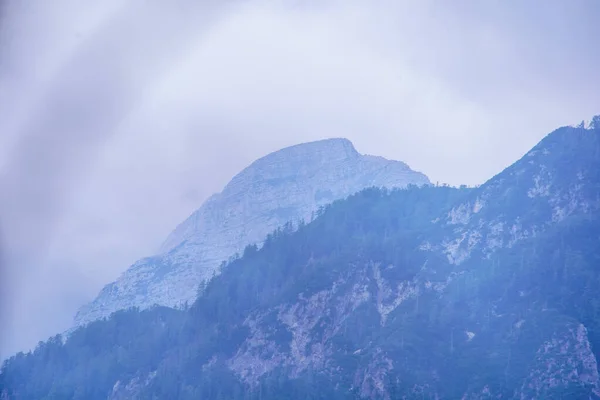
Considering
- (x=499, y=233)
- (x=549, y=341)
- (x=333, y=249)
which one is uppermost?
(x=333, y=249)

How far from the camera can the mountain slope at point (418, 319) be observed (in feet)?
445

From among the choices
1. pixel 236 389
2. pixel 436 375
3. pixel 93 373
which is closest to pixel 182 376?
pixel 236 389

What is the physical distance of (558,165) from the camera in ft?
575

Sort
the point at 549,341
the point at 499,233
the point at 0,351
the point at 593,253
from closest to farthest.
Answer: the point at 0,351
the point at 549,341
the point at 593,253
the point at 499,233

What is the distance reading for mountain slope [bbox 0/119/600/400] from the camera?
5340 inches

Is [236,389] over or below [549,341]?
over

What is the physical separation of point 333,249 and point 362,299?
85.0ft

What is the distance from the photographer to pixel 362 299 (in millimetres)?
169625

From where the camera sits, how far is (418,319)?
15362cm

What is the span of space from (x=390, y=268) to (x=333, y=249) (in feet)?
75.6

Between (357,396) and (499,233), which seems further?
(499,233)

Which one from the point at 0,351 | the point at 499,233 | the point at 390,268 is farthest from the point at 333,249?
the point at 0,351

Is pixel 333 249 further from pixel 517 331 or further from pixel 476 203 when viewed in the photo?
pixel 517 331

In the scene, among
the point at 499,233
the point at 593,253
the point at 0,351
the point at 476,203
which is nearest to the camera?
the point at 0,351
